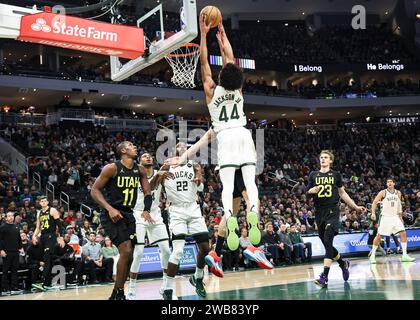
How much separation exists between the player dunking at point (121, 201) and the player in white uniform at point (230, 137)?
1744 millimetres

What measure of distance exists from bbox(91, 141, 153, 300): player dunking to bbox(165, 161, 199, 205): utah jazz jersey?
3.79ft

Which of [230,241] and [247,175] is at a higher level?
[247,175]

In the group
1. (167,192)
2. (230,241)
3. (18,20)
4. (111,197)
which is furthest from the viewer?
(18,20)

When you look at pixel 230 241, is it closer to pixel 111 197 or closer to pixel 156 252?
pixel 111 197

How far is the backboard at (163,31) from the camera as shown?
388 inches

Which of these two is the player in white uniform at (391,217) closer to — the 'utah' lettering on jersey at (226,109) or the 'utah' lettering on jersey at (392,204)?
the 'utah' lettering on jersey at (392,204)

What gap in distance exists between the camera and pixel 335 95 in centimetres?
4131

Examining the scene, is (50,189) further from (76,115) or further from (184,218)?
(184,218)

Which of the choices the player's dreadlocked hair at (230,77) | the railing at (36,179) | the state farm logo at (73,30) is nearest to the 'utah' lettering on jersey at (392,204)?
the state farm logo at (73,30)

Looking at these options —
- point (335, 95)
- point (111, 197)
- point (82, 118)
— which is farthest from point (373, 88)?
point (111, 197)

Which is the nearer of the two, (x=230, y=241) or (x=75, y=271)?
(x=230, y=241)

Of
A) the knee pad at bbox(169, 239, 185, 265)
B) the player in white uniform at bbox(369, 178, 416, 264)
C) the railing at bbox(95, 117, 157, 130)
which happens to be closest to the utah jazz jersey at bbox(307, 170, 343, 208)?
the knee pad at bbox(169, 239, 185, 265)

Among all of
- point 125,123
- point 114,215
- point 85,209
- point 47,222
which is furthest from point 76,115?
point 114,215
